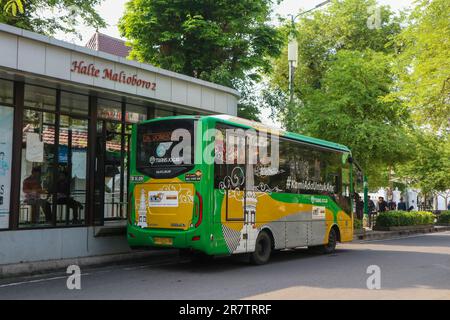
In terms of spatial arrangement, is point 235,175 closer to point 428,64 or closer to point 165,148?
point 165,148

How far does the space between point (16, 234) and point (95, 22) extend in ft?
47.4

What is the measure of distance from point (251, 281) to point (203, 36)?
1123 cm

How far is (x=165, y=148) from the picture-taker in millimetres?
11508

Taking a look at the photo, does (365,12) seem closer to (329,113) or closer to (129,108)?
(329,113)

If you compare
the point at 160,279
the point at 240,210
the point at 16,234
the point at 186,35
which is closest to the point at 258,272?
the point at 240,210

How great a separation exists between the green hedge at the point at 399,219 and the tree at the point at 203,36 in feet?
33.5

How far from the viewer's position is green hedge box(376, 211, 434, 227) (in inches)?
1013

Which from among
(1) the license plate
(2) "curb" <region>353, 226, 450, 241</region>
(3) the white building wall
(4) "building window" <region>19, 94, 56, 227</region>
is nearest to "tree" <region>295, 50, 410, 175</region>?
(2) "curb" <region>353, 226, 450, 241</region>

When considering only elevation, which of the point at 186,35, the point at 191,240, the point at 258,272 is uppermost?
the point at 186,35

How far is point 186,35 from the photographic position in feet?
64.4

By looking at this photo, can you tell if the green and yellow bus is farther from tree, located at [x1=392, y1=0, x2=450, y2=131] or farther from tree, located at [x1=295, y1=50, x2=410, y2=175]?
tree, located at [x1=295, y1=50, x2=410, y2=175]

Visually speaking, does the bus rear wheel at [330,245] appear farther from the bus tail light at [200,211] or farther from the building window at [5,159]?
the building window at [5,159]
